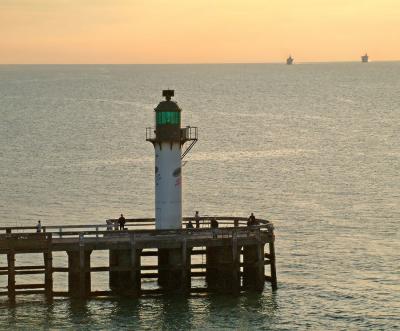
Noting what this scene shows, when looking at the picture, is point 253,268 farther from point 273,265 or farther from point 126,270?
point 126,270

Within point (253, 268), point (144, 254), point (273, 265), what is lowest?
point (253, 268)

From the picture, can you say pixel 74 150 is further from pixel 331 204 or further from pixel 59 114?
pixel 59 114

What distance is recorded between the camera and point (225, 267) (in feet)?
168

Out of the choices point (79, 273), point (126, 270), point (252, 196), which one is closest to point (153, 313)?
point (126, 270)

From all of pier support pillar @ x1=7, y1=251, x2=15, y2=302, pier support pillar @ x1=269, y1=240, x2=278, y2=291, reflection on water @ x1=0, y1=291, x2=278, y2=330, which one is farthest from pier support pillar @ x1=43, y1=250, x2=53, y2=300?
pier support pillar @ x1=269, y1=240, x2=278, y2=291

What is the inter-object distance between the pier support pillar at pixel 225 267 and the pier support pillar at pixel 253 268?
625 mm

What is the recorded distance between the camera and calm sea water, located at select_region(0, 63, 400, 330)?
161 ft

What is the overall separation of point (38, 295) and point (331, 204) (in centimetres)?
3271

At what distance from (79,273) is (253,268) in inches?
273

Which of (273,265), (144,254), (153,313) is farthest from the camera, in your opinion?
(144,254)

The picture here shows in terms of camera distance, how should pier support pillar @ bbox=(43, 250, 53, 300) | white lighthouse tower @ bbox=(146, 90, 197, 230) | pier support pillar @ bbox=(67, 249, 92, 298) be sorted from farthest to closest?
white lighthouse tower @ bbox=(146, 90, 197, 230)
pier support pillar @ bbox=(43, 250, 53, 300)
pier support pillar @ bbox=(67, 249, 92, 298)

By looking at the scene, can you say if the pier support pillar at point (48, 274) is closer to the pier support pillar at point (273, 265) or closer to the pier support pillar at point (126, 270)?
the pier support pillar at point (126, 270)

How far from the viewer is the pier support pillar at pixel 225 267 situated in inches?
1998

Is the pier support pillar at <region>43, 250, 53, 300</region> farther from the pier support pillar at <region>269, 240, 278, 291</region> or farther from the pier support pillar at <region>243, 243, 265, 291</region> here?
the pier support pillar at <region>269, 240, 278, 291</region>
